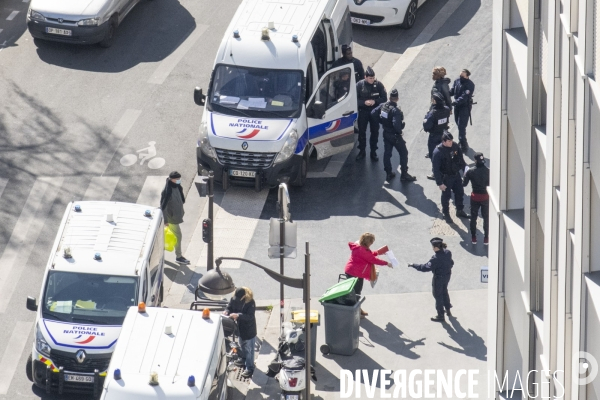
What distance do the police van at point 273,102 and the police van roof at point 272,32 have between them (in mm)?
17

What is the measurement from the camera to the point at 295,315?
57.7ft

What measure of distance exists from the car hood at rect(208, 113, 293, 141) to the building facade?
9.12 meters

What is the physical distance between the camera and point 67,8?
85.3 ft

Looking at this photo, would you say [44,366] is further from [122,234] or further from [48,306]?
[122,234]

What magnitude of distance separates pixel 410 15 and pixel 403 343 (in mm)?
10766

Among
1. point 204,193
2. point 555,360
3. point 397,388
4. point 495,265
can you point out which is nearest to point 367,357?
point 397,388

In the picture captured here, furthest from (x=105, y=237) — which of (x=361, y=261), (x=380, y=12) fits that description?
(x=380, y=12)

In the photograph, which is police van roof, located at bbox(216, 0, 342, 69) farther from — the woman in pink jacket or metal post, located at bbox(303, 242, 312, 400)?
metal post, located at bbox(303, 242, 312, 400)

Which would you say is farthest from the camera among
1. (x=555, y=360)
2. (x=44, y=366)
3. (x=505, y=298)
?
(x=44, y=366)

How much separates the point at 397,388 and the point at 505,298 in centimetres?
541

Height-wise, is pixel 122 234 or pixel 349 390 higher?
pixel 122 234

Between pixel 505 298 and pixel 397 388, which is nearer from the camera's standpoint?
pixel 505 298

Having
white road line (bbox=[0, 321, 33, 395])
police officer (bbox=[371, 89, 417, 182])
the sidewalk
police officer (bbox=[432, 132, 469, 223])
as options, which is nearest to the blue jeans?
the sidewalk

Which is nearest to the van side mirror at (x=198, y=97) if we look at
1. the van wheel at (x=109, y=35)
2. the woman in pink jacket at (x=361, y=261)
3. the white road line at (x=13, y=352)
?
the van wheel at (x=109, y=35)
